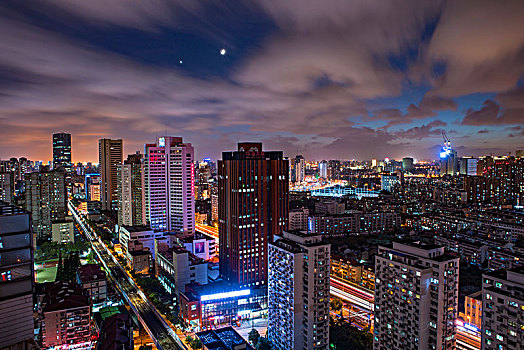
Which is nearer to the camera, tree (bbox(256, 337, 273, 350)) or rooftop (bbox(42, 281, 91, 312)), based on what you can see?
tree (bbox(256, 337, 273, 350))

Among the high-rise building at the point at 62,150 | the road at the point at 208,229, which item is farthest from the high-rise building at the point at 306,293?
the high-rise building at the point at 62,150

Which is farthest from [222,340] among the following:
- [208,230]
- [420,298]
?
[208,230]

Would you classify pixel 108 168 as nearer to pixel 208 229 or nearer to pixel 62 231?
pixel 62 231

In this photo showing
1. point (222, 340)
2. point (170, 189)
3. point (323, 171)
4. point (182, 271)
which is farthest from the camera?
point (323, 171)

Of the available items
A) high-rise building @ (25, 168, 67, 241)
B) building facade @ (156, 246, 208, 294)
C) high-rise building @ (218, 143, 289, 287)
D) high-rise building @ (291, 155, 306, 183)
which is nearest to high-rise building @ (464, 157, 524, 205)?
high-rise building @ (218, 143, 289, 287)

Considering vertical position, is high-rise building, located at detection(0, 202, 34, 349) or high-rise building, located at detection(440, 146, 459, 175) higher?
high-rise building, located at detection(440, 146, 459, 175)

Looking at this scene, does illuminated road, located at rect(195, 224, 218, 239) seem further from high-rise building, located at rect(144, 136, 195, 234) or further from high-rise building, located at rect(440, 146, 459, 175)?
high-rise building, located at rect(440, 146, 459, 175)

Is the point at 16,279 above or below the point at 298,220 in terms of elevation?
above
